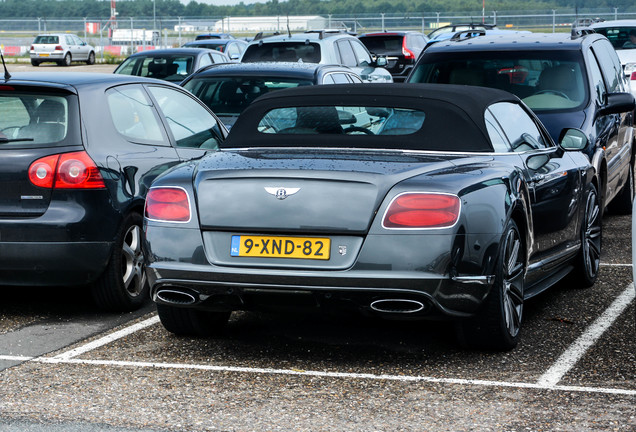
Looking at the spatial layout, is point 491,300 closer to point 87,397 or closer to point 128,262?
point 87,397

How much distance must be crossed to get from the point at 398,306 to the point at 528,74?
4.76m

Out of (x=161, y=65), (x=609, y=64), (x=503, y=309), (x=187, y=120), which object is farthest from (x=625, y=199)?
(x=161, y=65)

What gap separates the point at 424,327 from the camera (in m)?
6.36

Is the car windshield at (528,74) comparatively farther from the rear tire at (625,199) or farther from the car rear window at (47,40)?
the car rear window at (47,40)

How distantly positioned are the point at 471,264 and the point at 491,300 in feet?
1.02

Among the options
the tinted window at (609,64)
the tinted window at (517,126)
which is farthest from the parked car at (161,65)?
the tinted window at (517,126)

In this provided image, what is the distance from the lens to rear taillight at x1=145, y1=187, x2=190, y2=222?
546cm

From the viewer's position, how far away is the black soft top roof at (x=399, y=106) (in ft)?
19.5

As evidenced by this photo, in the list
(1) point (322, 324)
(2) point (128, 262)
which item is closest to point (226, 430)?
(1) point (322, 324)

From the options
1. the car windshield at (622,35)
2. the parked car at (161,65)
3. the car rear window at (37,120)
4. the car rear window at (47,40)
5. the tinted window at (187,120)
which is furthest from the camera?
the car rear window at (47,40)

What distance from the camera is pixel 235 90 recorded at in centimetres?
1141

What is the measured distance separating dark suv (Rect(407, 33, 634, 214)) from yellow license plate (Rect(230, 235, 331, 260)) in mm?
4068

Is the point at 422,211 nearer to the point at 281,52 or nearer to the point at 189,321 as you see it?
the point at 189,321

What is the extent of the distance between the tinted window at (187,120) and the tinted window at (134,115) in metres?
0.19
